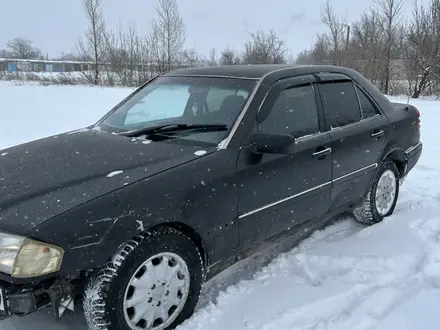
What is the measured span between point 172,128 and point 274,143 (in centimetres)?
77

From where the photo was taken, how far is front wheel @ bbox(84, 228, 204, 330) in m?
2.17

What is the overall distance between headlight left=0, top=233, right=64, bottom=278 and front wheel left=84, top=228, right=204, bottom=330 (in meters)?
0.26

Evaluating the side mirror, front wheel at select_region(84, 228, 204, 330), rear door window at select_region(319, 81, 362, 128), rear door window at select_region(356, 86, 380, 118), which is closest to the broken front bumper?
front wheel at select_region(84, 228, 204, 330)

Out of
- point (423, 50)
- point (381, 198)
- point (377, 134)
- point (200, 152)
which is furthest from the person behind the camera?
point (423, 50)

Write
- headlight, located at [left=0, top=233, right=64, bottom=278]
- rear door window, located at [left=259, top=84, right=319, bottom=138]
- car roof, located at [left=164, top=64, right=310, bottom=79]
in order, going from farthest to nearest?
car roof, located at [left=164, top=64, right=310, bottom=79], rear door window, located at [left=259, top=84, right=319, bottom=138], headlight, located at [left=0, top=233, right=64, bottom=278]

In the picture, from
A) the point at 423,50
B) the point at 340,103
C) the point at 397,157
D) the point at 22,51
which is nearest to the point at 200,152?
the point at 340,103

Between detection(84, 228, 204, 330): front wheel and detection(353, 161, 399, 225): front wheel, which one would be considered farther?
detection(353, 161, 399, 225): front wheel

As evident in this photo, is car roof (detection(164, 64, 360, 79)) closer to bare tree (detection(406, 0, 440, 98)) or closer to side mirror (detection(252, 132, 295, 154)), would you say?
side mirror (detection(252, 132, 295, 154))

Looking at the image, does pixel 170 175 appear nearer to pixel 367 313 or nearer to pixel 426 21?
pixel 367 313

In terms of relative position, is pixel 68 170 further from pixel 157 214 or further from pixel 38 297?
pixel 38 297

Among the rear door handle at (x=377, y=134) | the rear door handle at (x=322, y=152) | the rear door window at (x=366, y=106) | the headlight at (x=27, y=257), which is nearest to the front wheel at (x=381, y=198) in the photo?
the rear door handle at (x=377, y=134)

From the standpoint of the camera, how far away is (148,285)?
2.33m

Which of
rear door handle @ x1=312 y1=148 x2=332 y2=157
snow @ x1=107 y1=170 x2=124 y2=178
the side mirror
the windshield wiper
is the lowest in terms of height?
rear door handle @ x1=312 y1=148 x2=332 y2=157

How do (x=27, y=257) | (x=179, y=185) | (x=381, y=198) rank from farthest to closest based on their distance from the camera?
(x=381, y=198)
(x=179, y=185)
(x=27, y=257)
